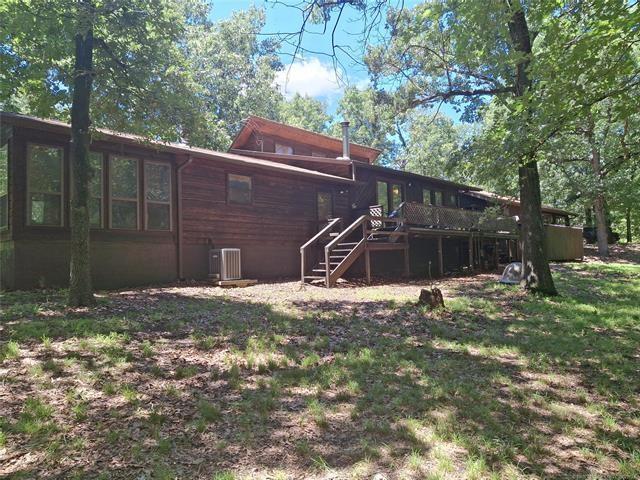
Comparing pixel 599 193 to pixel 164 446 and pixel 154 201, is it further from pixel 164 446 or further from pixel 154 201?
pixel 164 446

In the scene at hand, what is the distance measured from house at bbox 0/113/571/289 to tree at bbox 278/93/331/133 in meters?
22.2

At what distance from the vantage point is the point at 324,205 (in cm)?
1731

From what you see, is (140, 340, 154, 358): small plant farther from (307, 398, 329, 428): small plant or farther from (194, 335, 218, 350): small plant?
(307, 398, 329, 428): small plant

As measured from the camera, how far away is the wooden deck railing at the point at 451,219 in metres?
15.9

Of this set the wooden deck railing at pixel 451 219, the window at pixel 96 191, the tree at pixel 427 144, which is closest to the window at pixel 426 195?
the wooden deck railing at pixel 451 219

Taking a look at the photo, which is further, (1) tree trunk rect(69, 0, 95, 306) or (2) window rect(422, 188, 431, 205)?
(2) window rect(422, 188, 431, 205)

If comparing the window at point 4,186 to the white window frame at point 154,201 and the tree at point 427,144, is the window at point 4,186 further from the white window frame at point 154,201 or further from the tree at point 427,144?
the tree at point 427,144

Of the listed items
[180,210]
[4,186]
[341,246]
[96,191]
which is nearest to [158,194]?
[180,210]

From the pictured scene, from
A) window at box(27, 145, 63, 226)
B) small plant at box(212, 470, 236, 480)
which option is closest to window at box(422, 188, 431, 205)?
window at box(27, 145, 63, 226)

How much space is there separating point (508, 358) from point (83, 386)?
518cm

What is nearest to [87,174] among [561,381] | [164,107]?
[164,107]

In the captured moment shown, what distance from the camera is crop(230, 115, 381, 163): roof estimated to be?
2055 centimetres

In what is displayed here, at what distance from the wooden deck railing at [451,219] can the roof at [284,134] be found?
27.2 feet

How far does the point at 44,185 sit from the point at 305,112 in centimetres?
3598
